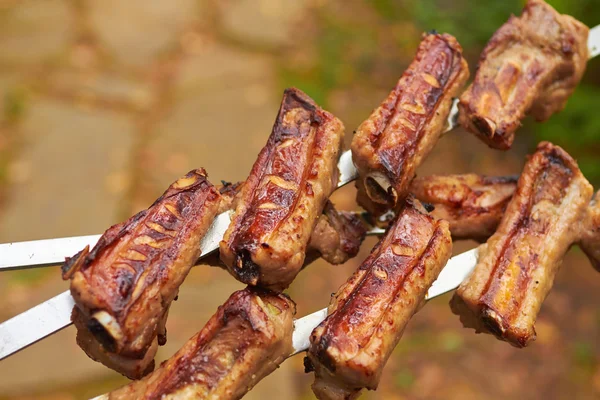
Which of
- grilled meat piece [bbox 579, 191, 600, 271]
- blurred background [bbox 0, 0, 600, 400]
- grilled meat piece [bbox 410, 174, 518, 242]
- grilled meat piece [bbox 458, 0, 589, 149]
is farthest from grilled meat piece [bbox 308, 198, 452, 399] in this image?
blurred background [bbox 0, 0, 600, 400]

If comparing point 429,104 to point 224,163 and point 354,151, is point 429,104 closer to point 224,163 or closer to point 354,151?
point 354,151

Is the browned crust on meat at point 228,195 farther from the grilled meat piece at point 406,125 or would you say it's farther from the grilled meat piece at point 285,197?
the grilled meat piece at point 406,125

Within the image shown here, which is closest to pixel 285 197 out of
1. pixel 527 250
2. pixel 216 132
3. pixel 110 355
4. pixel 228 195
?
pixel 228 195

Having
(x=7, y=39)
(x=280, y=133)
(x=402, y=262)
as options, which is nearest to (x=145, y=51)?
(x=7, y=39)

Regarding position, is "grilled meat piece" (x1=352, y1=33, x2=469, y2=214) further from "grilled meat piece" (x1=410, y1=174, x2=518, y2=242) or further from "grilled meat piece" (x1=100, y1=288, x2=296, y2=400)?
"grilled meat piece" (x1=100, y1=288, x2=296, y2=400)

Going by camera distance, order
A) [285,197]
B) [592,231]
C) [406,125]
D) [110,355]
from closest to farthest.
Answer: [110,355] → [285,197] → [406,125] → [592,231]

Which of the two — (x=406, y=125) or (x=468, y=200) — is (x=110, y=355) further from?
(x=468, y=200)

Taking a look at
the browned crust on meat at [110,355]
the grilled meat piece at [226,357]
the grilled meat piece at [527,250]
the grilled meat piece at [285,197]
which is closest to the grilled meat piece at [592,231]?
the grilled meat piece at [527,250]
